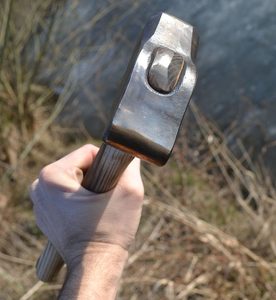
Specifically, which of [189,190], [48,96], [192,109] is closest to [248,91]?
[192,109]

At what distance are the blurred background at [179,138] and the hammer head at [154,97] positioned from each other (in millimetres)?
1803

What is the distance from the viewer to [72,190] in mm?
1029

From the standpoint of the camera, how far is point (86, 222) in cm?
104

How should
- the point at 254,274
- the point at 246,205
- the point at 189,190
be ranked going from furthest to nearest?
the point at 189,190
the point at 246,205
the point at 254,274

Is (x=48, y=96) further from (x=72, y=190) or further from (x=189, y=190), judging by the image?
(x=72, y=190)

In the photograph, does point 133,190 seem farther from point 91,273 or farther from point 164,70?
point 164,70

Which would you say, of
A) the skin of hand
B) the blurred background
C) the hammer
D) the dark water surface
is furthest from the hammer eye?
the dark water surface

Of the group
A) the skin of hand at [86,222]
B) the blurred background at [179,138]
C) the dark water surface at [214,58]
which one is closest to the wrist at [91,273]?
the skin of hand at [86,222]

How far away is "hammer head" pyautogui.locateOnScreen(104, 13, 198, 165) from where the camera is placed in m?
0.76

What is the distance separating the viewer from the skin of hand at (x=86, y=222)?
40.5 inches

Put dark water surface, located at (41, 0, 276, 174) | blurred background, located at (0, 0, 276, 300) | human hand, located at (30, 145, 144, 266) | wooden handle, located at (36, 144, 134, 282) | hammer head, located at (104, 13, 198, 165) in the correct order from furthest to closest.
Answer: dark water surface, located at (41, 0, 276, 174)
blurred background, located at (0, 0, 276, 300)
human hand, located at (30, 145, 144, 266)
wooden handle, located at (36, 144, 134, 282)
hammer head, located at (104, 13, 198, 165)

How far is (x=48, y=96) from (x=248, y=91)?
127 centimetres

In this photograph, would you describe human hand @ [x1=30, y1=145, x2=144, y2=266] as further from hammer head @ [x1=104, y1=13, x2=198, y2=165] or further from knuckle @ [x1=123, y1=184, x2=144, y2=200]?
hammer head @ [x1=104, y1=13, x2=198, y2=165]

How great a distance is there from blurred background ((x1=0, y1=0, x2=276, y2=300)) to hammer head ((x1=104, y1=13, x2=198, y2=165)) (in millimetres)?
1803
